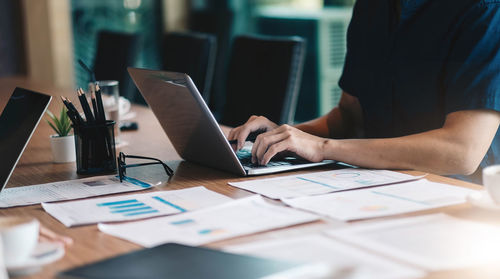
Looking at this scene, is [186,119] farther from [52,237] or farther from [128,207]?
[52,237]

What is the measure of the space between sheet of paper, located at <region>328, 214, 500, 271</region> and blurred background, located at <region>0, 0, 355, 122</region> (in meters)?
3.36

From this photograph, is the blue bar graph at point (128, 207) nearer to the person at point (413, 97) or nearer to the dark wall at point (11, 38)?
the person at point (413, 97)

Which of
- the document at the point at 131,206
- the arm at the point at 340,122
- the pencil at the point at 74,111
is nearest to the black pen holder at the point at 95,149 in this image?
the pencil at the point at 74,111

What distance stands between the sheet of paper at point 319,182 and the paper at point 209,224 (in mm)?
105

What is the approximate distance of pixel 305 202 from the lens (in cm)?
118

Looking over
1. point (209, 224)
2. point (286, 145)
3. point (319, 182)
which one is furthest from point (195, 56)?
point (209, 224)

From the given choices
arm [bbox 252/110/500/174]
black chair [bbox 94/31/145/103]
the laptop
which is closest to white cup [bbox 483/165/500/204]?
arm [bbox 252/110/500/174]

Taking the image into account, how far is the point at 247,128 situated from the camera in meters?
1.58

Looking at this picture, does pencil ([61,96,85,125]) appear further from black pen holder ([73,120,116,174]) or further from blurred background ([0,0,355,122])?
blurred background ([0,0,355,122])

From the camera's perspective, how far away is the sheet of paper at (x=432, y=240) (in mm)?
891

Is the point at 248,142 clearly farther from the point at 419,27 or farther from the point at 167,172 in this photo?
the point at 419,27

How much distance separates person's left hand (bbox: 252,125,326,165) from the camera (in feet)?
4.72

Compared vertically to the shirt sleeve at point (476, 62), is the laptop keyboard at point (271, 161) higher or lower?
lower

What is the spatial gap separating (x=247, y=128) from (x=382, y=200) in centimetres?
48
